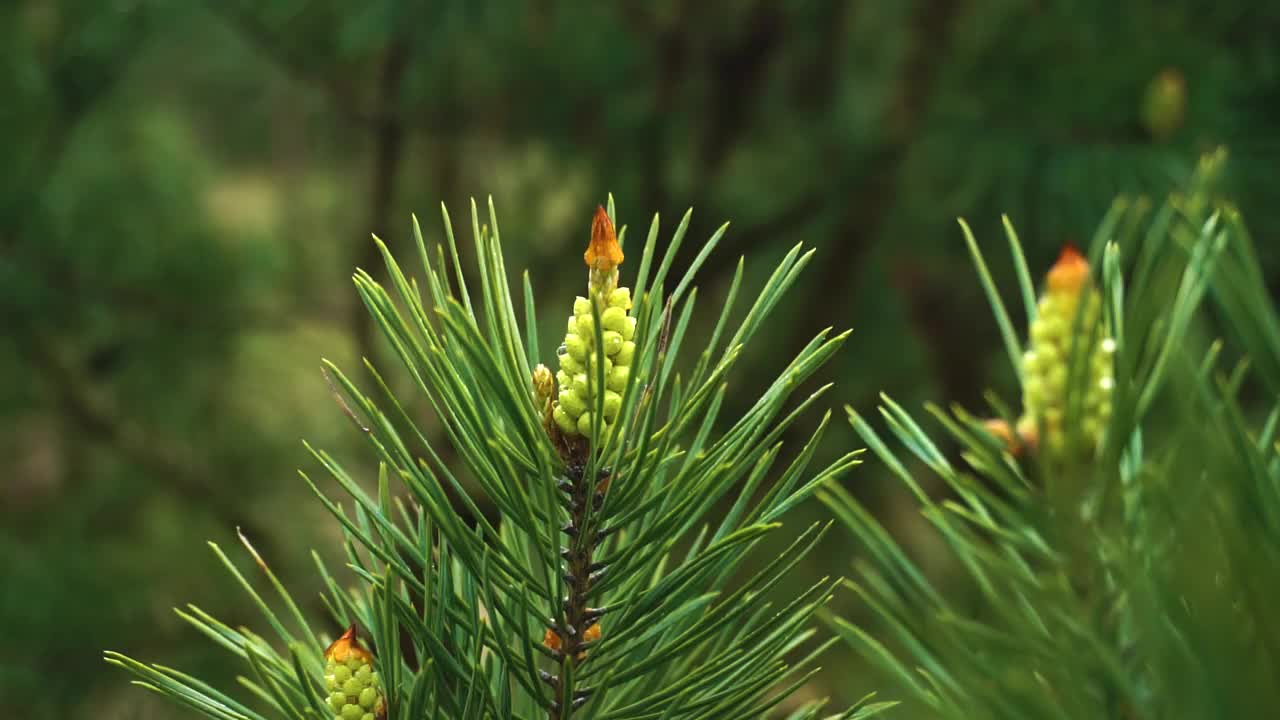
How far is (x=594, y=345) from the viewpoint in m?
0.17

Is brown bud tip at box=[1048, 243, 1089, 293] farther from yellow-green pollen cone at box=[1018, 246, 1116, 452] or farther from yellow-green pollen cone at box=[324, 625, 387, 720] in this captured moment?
yellow-green pollen cone at box=[324, 625, 387, 720]

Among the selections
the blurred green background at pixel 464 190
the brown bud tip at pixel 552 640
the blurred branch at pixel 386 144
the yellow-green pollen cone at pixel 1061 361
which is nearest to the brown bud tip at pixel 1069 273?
the yellow-green pollen cone at pixel 1061 361

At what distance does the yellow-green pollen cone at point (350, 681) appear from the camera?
18cm

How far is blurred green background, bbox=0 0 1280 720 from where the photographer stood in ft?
2.85

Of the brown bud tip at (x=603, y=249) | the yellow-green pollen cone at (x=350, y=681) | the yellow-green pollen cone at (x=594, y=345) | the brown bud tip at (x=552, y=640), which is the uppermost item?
the brown bud tip at (x=603, y=249)

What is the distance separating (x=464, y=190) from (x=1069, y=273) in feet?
3.55

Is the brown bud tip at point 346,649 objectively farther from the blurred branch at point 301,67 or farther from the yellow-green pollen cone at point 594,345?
the blurred branch at point 301,67

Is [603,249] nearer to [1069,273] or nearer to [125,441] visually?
[1069,273]

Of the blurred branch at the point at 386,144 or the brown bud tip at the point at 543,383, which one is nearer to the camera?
the brown bud tip at the point at 543,383

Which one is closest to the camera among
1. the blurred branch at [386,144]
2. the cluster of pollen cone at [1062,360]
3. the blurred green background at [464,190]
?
the cluster of pollen cone at [1062,360]

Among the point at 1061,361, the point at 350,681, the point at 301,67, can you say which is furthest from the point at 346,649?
the point at 301,67

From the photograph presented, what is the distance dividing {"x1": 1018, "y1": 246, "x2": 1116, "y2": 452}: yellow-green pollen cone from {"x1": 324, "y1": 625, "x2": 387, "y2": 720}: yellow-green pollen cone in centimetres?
11

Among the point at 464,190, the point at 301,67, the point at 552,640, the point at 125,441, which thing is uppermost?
the point at 301,67

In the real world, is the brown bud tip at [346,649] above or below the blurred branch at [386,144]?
below
